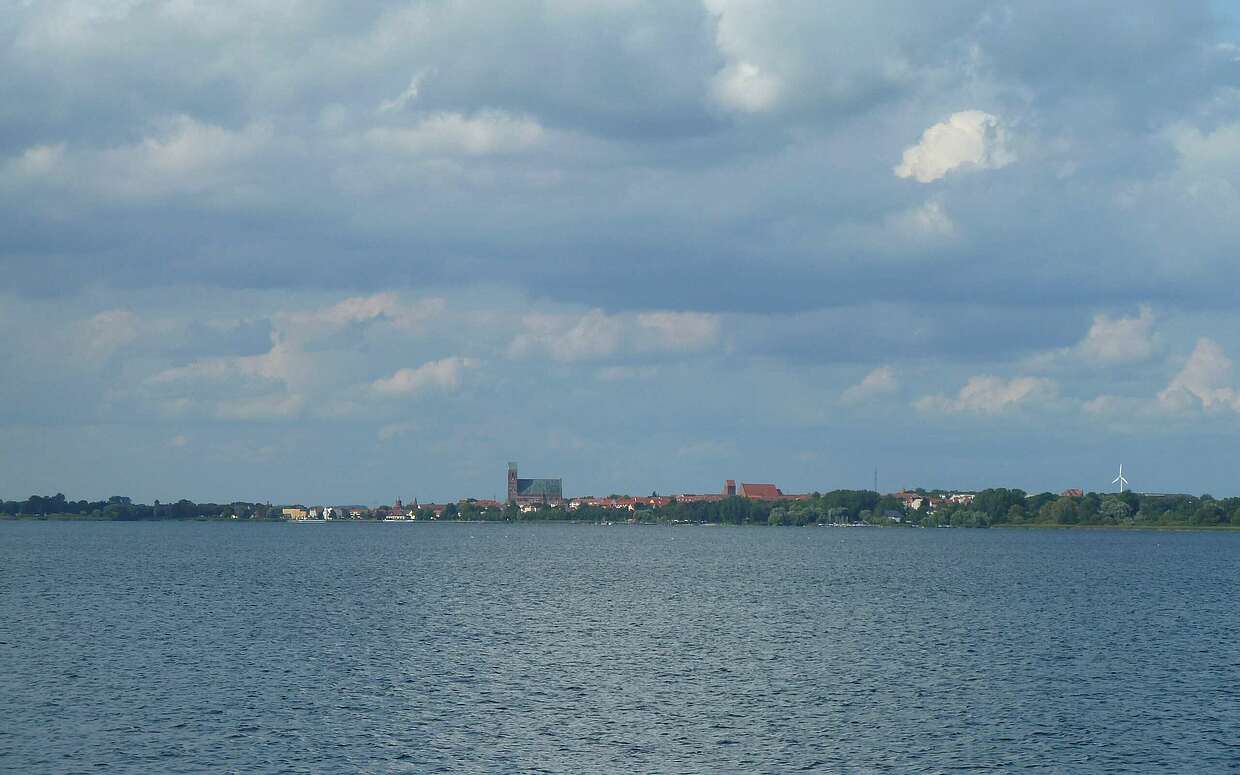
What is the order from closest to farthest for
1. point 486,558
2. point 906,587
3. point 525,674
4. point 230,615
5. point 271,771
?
1. point 271,771
2. point 525,674
3. point 230,615
4. point 906,587
5. point 486,558

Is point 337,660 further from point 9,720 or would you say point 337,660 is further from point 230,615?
point 230,615

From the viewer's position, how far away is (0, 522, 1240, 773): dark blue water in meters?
46.2

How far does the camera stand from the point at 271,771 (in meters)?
43.2

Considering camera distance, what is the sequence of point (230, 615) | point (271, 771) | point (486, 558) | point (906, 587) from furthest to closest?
point (486, 558), point (906, 587), point (230, 615), point (271, 771)

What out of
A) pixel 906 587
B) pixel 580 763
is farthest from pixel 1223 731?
pixel 906 587

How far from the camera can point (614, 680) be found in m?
62.3

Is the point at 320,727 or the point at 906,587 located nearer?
the point at 320,727

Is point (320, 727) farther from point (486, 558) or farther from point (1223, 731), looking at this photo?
point (486, 558)

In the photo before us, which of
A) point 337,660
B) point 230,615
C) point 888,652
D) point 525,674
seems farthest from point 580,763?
point 230,615

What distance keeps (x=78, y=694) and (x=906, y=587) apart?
8913cm

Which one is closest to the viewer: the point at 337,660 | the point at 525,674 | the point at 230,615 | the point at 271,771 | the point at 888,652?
the point at 271,771

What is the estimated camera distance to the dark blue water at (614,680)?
46.2 metres

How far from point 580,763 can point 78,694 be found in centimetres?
2565

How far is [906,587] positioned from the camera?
127688 mm
